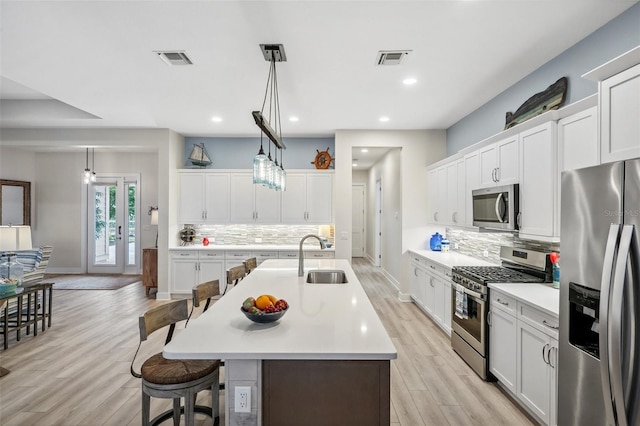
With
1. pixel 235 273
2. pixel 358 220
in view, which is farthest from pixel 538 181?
pixel 358 220

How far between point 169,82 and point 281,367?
3265mm

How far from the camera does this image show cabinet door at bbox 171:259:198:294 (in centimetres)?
552

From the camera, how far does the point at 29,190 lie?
7.46 m

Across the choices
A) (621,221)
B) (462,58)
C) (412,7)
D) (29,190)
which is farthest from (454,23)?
(29,190)

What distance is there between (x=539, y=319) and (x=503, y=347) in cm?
57

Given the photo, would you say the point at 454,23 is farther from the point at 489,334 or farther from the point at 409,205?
the point at 409,205

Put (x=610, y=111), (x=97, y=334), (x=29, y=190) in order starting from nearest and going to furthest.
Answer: (x=610, y=111)
(x=97, y=334)
(x=29, y=190)

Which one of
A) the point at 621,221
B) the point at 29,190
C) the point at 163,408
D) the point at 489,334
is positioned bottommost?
the point at 163,408

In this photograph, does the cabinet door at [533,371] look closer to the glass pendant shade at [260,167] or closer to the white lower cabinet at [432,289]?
the white lower cabinet at [432,289]

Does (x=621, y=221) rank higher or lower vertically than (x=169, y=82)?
lower

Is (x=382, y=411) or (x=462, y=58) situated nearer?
(x=382, y=411)

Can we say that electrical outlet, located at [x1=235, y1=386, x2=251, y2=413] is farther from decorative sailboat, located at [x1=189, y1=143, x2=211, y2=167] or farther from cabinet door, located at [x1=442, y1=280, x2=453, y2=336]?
decorative sailboat, located at [x1=189, y1=143, x2=211, y2=167]

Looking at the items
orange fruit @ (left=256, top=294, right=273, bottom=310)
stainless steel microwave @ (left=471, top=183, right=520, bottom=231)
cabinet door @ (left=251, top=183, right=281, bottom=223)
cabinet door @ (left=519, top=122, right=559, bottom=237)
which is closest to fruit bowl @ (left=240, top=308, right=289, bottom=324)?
orange fruit @ (left=256, top=294, right=273, bottom=310)

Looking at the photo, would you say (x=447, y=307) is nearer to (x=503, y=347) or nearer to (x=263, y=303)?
(x=503, y=347)
